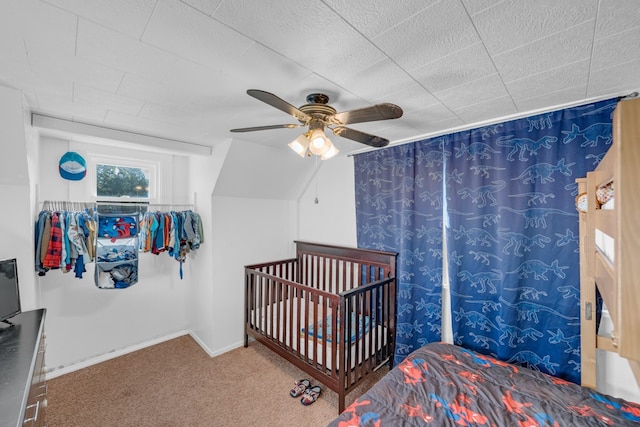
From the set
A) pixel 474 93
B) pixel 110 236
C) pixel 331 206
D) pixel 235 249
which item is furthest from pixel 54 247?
pixel 474 93

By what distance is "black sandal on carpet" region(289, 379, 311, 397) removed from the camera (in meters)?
2.22

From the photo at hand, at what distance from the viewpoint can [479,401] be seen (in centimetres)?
149

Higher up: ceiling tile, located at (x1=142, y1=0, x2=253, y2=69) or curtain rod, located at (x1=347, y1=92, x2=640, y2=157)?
ceiling tile, located at (x1=142, y1=0, x2=253, y2=69)

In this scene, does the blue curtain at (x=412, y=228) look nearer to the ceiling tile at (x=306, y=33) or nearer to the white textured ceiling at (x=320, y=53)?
the white textured ceiling at (x=320, y=53)

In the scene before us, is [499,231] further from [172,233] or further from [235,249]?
[172,233]

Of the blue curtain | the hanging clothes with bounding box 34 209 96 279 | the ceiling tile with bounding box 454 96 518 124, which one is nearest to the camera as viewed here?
the ceiling tile with bounding box 454 96 518 124

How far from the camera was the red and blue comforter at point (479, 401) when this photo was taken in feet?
4.42

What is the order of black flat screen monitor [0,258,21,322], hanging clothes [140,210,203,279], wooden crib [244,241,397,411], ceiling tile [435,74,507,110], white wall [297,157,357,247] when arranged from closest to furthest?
ceiling tile [435,74,507,110] < black flat screen monitor [0,258,21,322] < wooden crib [244,241,397,411] < hanging clothes [140,210,203,279] < white wall [297,157,357,247]

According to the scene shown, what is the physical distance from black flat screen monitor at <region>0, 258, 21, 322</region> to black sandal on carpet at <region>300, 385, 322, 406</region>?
2.06 m

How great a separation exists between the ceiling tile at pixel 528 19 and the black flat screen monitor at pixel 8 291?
2.82 meters

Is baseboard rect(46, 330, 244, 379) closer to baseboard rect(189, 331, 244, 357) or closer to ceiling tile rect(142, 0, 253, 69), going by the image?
baseboard rect(189, 331, 244, 357)

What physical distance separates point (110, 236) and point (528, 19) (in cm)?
340

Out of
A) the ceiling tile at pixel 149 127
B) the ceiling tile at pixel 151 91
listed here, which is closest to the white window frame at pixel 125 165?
the ceiling tile at pixel 149 127

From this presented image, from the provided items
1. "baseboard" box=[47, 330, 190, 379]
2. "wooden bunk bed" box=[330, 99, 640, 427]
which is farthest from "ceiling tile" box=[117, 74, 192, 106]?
"baseboard" box=[47, 330, 190, 379]
